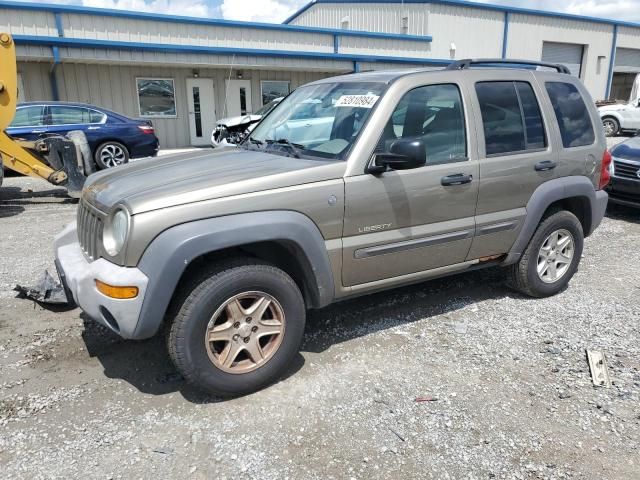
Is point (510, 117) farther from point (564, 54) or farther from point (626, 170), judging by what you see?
point (564, 54)

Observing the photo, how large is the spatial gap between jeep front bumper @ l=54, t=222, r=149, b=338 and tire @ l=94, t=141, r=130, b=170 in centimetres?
887

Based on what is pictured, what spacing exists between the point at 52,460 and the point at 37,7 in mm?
16596

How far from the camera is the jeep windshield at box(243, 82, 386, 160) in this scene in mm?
3486

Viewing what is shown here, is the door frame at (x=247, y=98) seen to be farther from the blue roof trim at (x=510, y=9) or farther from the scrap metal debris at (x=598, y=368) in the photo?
the scrap metal debris at (x=598, y=368)

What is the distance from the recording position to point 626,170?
756cm

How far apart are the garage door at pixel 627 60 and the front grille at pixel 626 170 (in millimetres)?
28704

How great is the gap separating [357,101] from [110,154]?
9220 millimetres

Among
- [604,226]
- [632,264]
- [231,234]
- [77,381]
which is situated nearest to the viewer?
[231,234]

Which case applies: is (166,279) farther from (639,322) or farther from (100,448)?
(639,322)

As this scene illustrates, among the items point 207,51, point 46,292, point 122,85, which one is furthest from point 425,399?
point 122,85

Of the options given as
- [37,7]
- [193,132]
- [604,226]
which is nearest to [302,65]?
[193,132]

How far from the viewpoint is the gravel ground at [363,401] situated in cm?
261

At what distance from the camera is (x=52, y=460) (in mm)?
2605

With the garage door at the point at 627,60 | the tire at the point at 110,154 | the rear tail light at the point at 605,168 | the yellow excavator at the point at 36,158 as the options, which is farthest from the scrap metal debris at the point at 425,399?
the garage door at the point at 627,60
